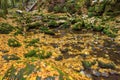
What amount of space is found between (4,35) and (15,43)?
9.91ft

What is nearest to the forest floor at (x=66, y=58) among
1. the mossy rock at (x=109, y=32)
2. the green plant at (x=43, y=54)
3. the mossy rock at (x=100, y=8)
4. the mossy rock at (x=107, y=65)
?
the mossy rock at (x=107, y=65)

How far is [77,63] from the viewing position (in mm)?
11023

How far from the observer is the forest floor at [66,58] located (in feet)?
26.2

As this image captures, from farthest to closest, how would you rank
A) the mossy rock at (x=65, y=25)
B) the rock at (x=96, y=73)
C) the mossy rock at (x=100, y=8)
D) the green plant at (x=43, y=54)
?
1. the mossy rock at (x=100, y=8)
2. the mossy rock at (x=65, y=25)
3. the green plant at (x=43, y=54)
4. the rock at (x=96, y=73)

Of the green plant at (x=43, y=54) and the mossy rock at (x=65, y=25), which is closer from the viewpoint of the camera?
the green plant at (x=43, y=54)

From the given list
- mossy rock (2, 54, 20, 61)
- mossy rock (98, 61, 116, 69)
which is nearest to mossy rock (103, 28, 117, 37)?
mossy rock (98, 61, 116, 69)

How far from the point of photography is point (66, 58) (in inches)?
471

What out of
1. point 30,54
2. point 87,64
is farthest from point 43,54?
point 87,64

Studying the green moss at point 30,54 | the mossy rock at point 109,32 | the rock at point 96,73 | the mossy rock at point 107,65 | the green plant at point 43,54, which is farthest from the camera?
the mossy rock at point 109,32

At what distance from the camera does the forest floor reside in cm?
799

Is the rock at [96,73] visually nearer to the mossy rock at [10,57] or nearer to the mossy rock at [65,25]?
the mossy rock at [10,57]

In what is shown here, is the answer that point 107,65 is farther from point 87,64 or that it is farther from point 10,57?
point 10,57

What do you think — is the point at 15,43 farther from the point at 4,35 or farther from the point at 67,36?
the point at 67,36

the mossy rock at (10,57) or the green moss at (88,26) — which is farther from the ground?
the mossy rock at (10,57)
